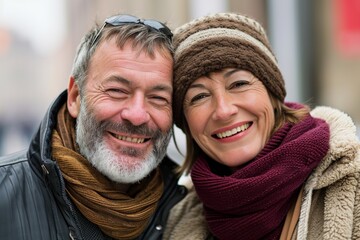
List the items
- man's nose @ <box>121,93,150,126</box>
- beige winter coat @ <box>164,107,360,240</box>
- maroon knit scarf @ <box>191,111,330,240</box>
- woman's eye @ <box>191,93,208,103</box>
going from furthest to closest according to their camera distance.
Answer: woman's eye @ <box>191,93,208,103</box>, man's nose @ <box>121,93,150,126</box>, maroon knit scarf @ <box>191,111,330,240</box>, beige winter coat @ <box>164,107,360,240</box>

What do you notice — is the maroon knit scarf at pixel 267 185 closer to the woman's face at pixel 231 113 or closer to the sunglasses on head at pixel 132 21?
the woman's face at pixel 231 113

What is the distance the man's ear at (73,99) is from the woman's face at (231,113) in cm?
55

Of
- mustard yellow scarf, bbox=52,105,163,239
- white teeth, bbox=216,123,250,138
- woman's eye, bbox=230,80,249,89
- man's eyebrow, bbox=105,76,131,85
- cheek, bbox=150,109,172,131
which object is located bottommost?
mustard yellow scarf, bbox=52,105,163,239

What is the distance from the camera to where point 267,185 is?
2.46 meters

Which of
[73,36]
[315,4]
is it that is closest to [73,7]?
[73,36]

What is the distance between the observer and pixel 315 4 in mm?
6250

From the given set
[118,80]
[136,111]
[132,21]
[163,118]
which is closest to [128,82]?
[118,80]

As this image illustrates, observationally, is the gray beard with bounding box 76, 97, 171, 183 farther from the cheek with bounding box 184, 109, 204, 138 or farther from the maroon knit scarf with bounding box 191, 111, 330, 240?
the maroon knit scarf with bounding box 191, 111, 330, 240

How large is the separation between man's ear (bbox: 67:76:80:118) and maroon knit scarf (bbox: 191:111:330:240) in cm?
72

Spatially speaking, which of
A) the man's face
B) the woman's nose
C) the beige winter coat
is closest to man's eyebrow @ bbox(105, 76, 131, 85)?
the man's face

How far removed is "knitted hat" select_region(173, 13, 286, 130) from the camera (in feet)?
8.63

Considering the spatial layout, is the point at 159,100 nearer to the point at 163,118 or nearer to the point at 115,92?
the point at 163,118

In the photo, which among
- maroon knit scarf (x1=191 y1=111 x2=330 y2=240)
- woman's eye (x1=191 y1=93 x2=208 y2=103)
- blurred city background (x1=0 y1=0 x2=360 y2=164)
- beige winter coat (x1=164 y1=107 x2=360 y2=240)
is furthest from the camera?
blurred city background (x1=0 y1=0 x2=360 y2=164)

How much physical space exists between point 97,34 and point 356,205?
4.78 ft
